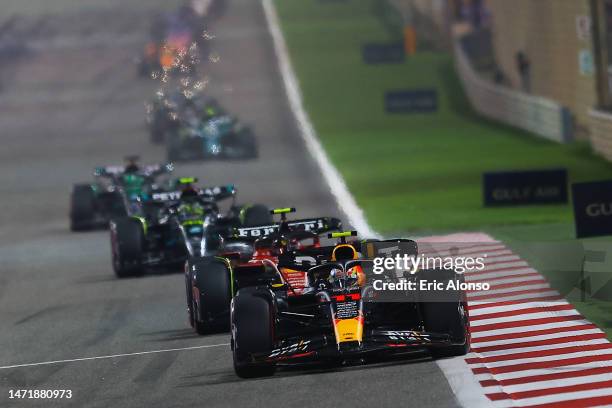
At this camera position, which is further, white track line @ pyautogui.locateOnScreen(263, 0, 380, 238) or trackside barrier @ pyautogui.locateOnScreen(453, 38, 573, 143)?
trackside barrier @ pyautogui.locateOnScreen(453, 38, 573, 143)

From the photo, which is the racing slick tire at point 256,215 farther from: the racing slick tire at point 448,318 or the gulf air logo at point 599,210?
the racing slick tire at point 448,318

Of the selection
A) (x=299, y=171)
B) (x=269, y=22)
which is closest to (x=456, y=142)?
(x=299, y=171)

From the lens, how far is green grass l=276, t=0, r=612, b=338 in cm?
2645

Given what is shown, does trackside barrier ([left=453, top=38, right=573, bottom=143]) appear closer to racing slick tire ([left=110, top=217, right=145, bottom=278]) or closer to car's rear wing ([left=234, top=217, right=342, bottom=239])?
racing slick tire ([left=110, top=217, right=145, bottom=278])

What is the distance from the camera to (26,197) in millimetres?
42250

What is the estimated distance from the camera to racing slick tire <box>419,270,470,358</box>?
1588 cm

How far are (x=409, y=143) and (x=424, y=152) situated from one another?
309cm

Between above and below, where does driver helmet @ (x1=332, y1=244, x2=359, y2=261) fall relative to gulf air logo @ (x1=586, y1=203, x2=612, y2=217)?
above

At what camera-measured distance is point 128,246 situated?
81.9 feet

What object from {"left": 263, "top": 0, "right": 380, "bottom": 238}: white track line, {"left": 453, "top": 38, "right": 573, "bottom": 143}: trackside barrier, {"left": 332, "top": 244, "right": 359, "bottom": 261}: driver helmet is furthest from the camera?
{"left": 453, "top": 38, "right": 573, "bottom": 143}: trackside barrier

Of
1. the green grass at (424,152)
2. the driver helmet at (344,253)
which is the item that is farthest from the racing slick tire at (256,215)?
the driver helmet at (344,253)

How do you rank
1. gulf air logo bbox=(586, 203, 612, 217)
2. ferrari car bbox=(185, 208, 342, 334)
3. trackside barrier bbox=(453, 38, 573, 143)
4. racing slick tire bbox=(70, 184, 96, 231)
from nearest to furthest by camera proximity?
ferrari car bbox=(185, 208, 342, 334) → gulf air logo bbox=(586, 203, 612, 217) → racing slick tire bbox=(70, 184, 96, 231) → trackside barrier bbox=(453, 38, 573, 143)

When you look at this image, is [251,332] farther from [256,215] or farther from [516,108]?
[516,108]

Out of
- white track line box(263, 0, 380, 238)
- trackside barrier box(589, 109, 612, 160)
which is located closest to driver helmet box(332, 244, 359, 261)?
white track line box(263, 0, 380, 238)
